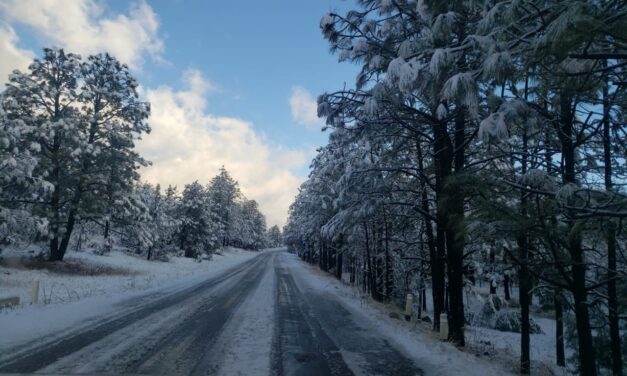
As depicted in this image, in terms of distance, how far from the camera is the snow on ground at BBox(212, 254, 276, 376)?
21.3 feet

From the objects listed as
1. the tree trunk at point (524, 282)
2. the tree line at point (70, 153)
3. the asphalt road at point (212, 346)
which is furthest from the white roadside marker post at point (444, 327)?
the tree line at point (70, 153)

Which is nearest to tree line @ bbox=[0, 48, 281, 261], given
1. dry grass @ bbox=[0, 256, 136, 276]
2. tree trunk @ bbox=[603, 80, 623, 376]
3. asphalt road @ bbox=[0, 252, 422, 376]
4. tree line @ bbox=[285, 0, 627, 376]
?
dry grass @ bbox=[0, 256, 136, 276]

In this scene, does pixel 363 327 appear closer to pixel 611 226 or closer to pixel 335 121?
pixel 335 121

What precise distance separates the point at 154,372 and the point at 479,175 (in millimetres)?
5983

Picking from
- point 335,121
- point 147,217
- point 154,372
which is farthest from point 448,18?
point 147,217

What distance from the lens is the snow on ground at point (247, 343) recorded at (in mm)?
6492

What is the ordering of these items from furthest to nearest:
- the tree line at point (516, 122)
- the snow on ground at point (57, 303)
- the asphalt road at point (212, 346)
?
the snow on ground at point (57, 303) < the asphalt road at point (212, 346) < the tree line at point (516, 122)

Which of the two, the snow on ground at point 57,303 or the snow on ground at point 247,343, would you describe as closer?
the snow on ground at point 247,343

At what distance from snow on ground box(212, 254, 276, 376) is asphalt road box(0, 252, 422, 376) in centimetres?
2

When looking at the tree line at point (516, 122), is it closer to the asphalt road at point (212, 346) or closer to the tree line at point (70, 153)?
the asphalt road at point (212, 346)

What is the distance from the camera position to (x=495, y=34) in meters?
4.60

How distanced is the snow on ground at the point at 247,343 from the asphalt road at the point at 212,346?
0.05 feet

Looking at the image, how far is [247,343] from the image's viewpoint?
8.19 metres

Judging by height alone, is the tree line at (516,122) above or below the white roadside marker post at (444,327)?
above
